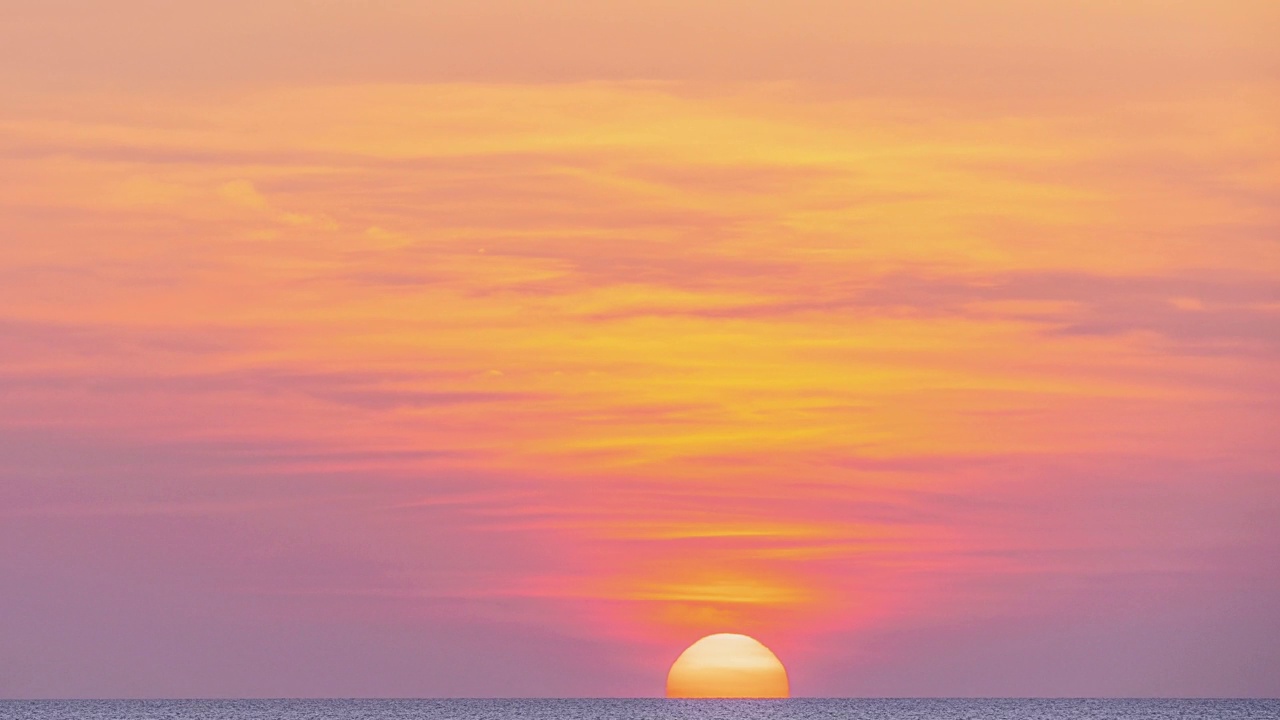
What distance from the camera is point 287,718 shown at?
613ft

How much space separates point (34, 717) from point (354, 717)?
34707mm

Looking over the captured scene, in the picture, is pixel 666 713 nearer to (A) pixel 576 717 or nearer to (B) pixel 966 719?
(A) pixel 576 717

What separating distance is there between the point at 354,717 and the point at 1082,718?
237 ft

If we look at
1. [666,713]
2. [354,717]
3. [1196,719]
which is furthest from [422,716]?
[1196,719]

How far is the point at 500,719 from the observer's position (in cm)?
19938

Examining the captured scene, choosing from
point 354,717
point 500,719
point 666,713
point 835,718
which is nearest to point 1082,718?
point 835,718

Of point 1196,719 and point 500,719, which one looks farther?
point 500,719

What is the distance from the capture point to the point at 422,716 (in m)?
198

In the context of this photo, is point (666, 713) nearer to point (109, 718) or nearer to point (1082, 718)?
point (1082, 718)

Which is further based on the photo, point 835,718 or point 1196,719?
point 835,718

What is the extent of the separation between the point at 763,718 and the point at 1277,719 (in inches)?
1949

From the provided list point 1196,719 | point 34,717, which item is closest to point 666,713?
point 1196,719

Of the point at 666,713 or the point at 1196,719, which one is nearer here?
the point at 1196,719

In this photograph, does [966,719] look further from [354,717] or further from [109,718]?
[109,718]
